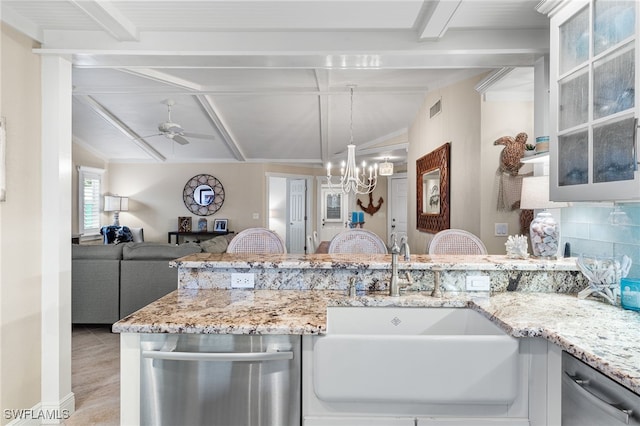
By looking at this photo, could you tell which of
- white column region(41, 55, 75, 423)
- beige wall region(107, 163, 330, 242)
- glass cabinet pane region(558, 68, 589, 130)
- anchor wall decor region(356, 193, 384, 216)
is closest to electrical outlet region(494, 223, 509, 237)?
glass cabinet pane region(558, 68, 589, 130)

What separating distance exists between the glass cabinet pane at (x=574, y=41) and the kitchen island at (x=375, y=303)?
39.1 inches

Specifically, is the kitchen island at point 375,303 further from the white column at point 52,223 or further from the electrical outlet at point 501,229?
the electrical outlet at point 501,229

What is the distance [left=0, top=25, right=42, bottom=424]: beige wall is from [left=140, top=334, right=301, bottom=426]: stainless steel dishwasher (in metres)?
1.28

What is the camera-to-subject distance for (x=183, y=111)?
235 inches

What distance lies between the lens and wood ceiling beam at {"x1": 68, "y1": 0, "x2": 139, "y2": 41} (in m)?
1.97

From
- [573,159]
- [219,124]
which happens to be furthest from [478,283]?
[219,124]

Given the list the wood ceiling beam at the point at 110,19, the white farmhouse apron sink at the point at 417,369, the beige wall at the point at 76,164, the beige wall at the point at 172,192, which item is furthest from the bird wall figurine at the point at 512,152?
the beige wall at the point at 76,164

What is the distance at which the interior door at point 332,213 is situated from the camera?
9.77 metres

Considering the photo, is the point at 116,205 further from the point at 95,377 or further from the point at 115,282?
the point at 95,377

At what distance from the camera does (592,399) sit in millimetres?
1093

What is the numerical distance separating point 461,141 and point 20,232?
3810 mm

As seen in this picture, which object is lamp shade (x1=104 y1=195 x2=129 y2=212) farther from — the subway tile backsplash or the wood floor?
the subway tile backsplash

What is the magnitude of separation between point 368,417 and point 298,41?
2.11 meters

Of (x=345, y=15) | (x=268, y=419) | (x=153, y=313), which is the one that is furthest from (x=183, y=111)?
(x=268, y=419)
